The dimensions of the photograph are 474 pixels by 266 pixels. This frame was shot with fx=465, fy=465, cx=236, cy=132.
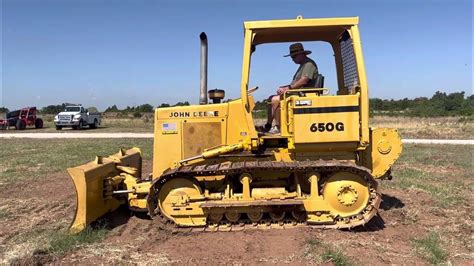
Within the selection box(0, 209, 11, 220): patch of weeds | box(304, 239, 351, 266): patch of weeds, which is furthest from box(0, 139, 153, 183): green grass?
box(304, 239, 351, 266): patch of weeds

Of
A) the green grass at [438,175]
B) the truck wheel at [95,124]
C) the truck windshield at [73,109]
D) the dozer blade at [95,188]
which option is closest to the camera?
the dozer blade at [95,188]

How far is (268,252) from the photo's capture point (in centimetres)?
559

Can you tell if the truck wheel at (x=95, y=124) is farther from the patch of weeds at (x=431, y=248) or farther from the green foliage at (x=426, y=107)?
the patch of weeds at (x=431, y=248)

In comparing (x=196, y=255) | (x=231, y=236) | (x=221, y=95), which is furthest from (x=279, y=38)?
(x=196, y=255)

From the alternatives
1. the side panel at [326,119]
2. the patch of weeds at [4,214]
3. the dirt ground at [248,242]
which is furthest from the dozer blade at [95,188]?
the side panel at [326,119]

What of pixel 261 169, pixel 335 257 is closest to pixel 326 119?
pixel 261 169

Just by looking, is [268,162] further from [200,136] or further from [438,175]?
[438,175]

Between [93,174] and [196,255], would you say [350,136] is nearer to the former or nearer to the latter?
[196,255]

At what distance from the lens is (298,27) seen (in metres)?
6.60

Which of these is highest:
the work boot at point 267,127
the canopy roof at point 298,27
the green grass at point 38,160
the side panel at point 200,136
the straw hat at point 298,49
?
the canopy roof at point 298,27

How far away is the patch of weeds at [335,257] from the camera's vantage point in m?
5.08

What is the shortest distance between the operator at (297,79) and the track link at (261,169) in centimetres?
75

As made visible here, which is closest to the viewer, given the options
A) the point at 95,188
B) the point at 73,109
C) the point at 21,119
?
the point at 95,188

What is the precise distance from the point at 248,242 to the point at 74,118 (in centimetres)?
3447
